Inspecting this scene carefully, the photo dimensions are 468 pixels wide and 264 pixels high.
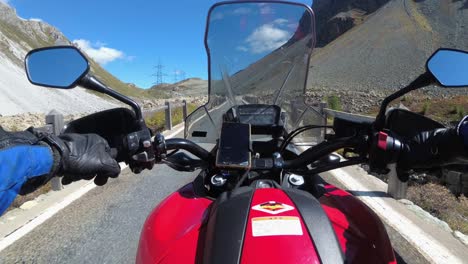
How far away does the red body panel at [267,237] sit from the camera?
1.23 metres

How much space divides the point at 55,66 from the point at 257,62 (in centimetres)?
134

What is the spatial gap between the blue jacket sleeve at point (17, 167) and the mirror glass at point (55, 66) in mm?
635

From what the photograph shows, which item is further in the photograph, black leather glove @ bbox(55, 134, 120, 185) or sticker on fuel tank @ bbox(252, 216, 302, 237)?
black leather glove @ bbox(55, 134, 120, 185)

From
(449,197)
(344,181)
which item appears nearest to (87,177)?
(344,181)

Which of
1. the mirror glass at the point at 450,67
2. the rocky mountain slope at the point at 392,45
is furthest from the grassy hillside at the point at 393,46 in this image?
→ the mirror glass at the point at 450,67

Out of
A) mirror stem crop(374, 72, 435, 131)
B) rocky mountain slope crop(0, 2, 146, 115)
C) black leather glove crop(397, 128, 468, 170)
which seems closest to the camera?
black leather glove crop(397, 128, 468, 170)

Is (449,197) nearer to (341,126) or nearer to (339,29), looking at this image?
(341,126)

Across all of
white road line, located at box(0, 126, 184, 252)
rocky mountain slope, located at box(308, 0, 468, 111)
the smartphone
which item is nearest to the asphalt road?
white road line, located at box(0, 126, 184, 252)

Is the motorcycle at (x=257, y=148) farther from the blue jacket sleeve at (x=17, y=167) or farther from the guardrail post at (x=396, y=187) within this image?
the guardrail post at (x=396, y=187)

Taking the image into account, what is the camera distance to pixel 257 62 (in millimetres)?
2777

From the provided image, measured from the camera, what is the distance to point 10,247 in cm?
388

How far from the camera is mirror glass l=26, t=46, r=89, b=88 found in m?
Result: 1.91

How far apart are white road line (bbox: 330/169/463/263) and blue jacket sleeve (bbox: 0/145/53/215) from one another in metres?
3.41

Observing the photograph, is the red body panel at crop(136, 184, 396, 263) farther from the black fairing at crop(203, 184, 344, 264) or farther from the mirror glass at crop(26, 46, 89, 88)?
the mirror glass at crop(26, 46, 89, 88)
